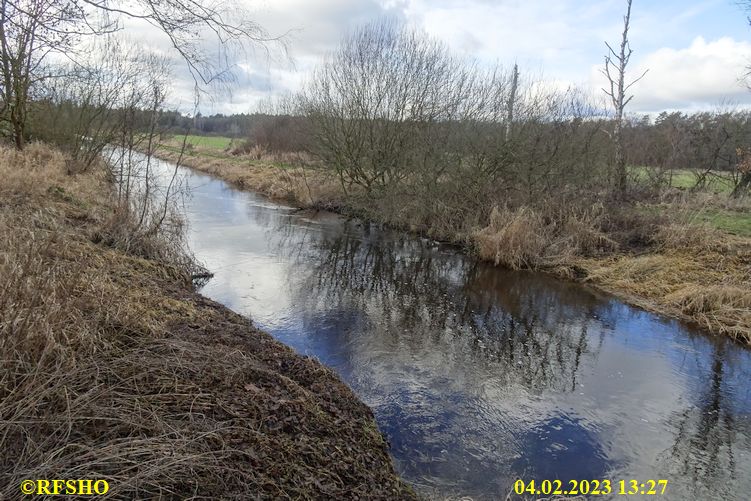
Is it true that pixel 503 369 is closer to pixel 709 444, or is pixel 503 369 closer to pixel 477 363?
pixel 477 363

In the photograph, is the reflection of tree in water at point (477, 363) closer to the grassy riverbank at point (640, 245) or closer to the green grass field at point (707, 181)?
the grassy riverbank at point (640, 245)

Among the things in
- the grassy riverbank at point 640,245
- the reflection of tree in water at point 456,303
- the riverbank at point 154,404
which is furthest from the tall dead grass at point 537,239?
the riverbank at point 154,404

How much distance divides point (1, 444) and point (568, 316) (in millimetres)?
8261

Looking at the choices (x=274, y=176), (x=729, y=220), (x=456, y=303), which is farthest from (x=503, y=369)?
(x=274, y=176)

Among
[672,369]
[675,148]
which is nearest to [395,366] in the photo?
[672,369]

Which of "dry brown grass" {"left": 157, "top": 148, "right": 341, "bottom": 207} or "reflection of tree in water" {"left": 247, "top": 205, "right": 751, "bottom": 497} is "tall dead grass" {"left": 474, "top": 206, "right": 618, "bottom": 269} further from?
"dry brown grass" {"left": 157, "top": 148, "right": 341, "bottom": 207}

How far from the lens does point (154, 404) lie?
305 cm

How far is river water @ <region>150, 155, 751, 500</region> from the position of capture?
4.25m

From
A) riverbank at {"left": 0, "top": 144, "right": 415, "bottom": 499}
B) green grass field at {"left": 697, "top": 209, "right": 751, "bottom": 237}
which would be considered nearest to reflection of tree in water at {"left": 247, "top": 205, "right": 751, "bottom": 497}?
riverbank at {"left": 0, "top": 144, "right": 415, "bottom": 499}

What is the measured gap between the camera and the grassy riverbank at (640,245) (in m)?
8.48

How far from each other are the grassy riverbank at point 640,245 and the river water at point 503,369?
66cm

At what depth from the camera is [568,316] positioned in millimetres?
8453

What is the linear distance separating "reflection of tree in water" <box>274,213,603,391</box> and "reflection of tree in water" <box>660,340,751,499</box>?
1.30m

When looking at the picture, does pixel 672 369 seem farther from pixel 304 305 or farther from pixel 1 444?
pixel 1 444
